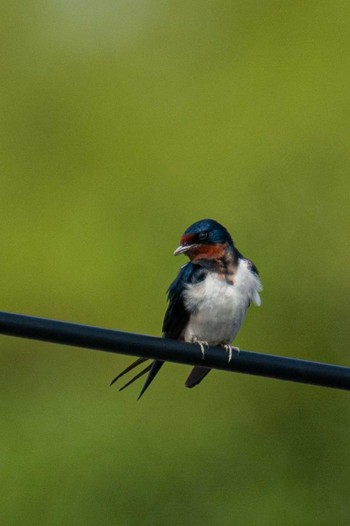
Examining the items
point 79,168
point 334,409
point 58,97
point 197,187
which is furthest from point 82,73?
point 334,409

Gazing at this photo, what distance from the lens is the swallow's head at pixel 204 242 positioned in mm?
5055

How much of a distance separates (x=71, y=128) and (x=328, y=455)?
127 inches

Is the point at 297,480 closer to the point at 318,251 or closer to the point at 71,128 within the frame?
the point at 318,251

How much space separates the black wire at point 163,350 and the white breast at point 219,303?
5.13 feet

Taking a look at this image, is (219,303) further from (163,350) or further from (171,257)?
(171,257)

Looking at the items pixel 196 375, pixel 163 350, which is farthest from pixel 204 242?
pixel 163 350

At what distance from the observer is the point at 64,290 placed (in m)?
8.73

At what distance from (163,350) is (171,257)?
525cm

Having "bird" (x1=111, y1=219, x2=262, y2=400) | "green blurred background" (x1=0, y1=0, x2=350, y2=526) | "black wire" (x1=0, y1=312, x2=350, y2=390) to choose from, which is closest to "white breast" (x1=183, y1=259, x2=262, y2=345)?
"bird" (x1=111, y1=219, x2=262, y2=400)

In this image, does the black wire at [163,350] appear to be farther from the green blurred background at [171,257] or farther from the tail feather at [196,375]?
the green blurred background at [171,257]

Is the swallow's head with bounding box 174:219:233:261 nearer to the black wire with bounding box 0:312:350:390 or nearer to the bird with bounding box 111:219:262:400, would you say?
the bird with bounding box 111:219:262:400

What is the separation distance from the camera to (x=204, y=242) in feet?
16.7

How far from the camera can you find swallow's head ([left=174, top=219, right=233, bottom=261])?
16.6 ft

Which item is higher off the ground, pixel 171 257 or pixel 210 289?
pixel 210 289
